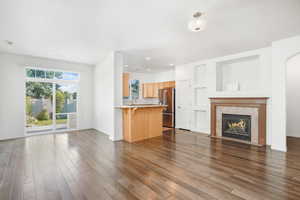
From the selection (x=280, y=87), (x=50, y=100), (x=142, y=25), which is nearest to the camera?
(x=142, y=25)

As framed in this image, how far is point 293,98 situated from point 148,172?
18.8ft

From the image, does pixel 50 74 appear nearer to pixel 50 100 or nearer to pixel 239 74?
pixel 50 100

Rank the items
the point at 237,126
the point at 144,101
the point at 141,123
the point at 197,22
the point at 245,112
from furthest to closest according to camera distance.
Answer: the point at 144,101 < the point at 141,123 < the point at 237,126 < the point at 245,112 < the point at 197,22

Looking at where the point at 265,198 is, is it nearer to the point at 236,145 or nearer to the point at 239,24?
the point at 236,145

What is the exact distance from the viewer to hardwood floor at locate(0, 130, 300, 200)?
1896 mm

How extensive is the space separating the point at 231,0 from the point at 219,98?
3247 mm

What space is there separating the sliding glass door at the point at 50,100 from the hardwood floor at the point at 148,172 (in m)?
1.51

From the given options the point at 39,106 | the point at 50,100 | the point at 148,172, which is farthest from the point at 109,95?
the point at 148,172

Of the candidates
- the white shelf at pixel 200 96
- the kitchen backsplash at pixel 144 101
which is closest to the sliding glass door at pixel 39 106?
the kitchen backsplash at pixel 144 101

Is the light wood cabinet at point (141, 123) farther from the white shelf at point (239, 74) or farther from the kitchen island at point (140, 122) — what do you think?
the white shelf at point (239, 74)

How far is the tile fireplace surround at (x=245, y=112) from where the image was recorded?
158 inches

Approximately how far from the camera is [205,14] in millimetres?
2445

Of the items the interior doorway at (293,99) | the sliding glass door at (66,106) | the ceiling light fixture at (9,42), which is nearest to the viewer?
the ceiling light fixture at (9,42)

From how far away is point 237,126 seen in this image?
4.51 metres
